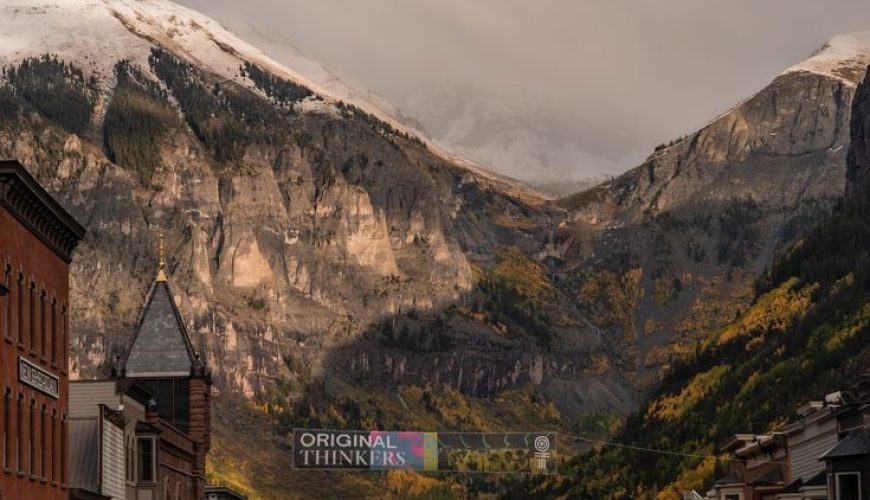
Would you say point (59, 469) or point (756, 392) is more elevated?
point (756, 392)

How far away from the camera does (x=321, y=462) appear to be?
391 ft

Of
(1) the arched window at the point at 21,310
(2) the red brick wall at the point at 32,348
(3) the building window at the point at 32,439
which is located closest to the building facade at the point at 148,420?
(2) the red brick wall at the point at 32,348

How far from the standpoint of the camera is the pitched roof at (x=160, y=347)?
10944 centimetres

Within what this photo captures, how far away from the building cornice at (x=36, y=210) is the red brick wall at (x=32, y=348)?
274 millimetres

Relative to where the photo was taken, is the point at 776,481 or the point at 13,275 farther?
the point at 776,481

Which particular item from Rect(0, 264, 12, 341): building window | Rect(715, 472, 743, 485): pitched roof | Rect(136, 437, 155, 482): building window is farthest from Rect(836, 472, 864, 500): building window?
Rect(715, 472, 743, 485): pitched roof

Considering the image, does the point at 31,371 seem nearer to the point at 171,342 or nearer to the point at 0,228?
the point at 0,228

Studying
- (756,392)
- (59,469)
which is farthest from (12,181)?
(756,392)

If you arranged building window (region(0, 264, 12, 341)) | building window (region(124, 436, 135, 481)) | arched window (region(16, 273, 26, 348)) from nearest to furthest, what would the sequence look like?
building window (region(0, 264, 12, 341)) → arched window (region(16, 273, 26, 348)) → building window (region(124, 436, 135, 481))

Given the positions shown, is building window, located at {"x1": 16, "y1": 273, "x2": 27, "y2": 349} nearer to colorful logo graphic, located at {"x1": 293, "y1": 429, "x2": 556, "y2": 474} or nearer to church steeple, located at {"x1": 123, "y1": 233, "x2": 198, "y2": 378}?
church steeple, located at {"x1": 123, "y1": 233, "x2": 198, "y2": 378}

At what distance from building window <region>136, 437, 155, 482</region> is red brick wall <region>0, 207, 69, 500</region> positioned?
835 inches

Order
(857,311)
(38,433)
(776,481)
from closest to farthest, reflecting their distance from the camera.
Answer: (38,433)
(776,481)
(857,311)

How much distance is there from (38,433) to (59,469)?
3.88m

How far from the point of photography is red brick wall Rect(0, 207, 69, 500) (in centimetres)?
5931
